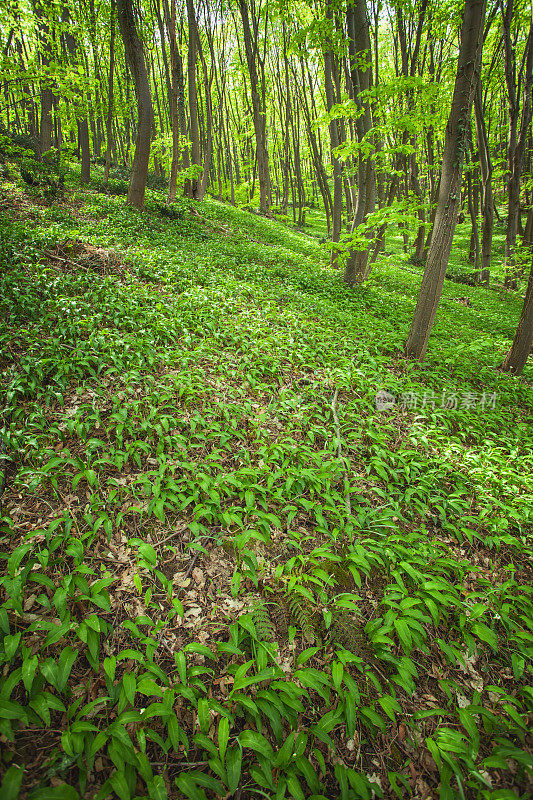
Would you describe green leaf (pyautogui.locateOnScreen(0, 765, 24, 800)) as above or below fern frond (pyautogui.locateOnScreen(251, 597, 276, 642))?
above

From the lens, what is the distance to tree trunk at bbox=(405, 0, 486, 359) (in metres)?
4.48

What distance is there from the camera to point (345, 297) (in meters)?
8.59

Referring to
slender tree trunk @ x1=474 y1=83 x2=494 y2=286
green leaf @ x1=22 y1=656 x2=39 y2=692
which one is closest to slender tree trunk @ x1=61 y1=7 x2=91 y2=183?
slender tree trunk @ x1=474 y1=83 x2=494 y2=286

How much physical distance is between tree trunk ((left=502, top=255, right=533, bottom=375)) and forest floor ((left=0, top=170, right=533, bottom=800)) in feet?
3.09

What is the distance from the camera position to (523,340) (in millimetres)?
6133

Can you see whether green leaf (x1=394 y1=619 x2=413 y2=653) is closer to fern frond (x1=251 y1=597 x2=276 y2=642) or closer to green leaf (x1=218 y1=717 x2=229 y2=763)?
fern frond (x1=251 y1=597 x2=276 y2=642)

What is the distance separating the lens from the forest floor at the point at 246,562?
6.00ft

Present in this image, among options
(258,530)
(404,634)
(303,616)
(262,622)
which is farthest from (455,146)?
(262,622)

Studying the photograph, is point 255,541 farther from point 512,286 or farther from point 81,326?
point 512,286

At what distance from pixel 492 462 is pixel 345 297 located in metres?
5.68

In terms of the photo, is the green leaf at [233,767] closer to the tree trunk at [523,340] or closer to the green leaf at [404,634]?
the green leaf at [404,634]

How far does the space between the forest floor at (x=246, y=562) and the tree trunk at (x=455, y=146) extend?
5.40ft

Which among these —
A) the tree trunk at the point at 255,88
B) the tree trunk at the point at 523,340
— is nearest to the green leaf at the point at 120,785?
the tree trunk at the point at 523,340

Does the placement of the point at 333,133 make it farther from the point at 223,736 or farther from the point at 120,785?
the point at 120,785
